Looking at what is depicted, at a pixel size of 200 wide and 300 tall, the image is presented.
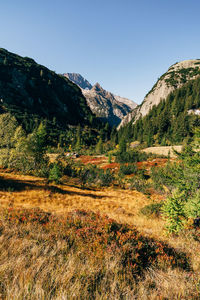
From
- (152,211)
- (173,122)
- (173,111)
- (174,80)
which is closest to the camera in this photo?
(152,211)

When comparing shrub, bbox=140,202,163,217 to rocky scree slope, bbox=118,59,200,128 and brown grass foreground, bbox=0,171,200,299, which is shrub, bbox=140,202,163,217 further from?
rocky scree slope, bbox=118,59,200,128

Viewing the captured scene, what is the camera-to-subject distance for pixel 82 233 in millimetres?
3838

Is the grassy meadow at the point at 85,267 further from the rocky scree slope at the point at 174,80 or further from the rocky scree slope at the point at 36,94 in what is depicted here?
the rocky scree slope at the point at 174,80

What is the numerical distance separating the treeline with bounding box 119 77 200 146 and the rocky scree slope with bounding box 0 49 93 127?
7543cm

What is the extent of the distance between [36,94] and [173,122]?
132972 mm

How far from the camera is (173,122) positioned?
278ft

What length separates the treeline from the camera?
71688 millimetres

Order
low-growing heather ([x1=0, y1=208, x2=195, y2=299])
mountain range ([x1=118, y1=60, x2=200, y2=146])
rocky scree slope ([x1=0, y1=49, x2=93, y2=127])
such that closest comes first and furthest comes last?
low-growing heather ([x1=0, y1=208, x2=195, y2=299]) → mountain range ([x1=118, y1=60, x2=200, y2=146]) → rocky scree slope ([x1=0, y1=49, x2=93, y2=127])

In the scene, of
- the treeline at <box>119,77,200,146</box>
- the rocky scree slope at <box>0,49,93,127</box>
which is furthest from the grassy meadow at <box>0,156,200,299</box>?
the rocky scree slope at <box>0,49,93,127</box>

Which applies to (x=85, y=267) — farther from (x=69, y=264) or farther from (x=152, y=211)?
(x=152, y=211)

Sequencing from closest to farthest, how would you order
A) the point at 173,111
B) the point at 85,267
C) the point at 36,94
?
the point at 85,267
the point at 173,111
the point at 36,94

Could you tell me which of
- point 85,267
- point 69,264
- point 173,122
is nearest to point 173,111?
point 173,122

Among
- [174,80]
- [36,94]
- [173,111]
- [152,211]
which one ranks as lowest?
[152,211]

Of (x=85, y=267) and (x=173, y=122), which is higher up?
(x=173, y=122)
